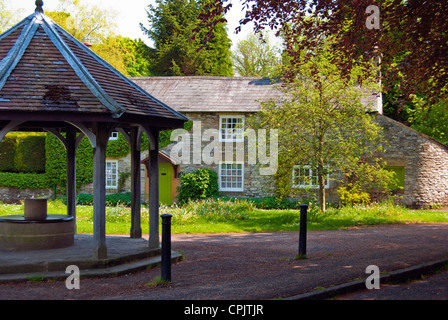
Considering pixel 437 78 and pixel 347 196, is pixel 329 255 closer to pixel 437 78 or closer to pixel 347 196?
pixel 437 78

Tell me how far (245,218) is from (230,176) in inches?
284

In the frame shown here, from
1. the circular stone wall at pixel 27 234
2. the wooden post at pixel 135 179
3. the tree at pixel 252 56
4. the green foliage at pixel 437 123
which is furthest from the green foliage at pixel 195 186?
the tree at pixel 252 56

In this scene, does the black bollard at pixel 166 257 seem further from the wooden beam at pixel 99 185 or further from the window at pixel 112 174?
the window at pixel 112 174

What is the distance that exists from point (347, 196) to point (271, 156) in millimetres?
5017

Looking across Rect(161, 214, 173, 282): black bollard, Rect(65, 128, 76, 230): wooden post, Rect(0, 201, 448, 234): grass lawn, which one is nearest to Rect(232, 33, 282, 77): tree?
Rect(0, 201, 448, 234): grass lawn

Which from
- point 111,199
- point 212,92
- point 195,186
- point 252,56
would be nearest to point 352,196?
point 195,186

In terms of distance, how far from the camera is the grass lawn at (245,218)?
16703mm

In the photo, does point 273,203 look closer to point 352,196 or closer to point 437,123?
point 352,196

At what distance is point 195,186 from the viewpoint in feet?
82.6

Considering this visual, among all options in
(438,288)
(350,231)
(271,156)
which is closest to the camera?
(438,288)

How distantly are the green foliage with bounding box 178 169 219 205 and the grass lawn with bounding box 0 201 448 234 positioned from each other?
409cm

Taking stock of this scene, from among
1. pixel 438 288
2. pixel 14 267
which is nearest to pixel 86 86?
pixel 14 267
